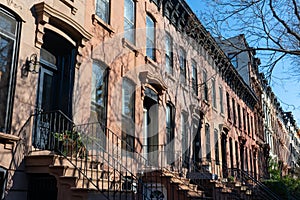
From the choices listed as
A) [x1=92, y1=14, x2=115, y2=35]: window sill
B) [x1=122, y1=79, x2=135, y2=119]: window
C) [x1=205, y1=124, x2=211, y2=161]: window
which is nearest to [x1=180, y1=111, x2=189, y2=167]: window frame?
[x1=205, y1=124, x2=211, y2=161]: window

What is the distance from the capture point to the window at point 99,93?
9.55 metres

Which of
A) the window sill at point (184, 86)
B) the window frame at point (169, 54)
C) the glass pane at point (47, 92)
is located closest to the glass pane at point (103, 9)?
the glass pane at point (47, 92)

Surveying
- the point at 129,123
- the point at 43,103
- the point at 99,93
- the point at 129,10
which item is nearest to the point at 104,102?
the point at 99,93

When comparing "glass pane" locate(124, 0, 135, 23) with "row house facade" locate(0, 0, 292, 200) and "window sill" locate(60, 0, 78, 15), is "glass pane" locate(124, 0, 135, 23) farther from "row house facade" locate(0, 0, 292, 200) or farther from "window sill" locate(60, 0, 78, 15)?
"window sill" locate(60, 0, 78, 15)

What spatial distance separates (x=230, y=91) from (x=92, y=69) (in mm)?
15321

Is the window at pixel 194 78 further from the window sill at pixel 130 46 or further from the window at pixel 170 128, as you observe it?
the window sill at pixel 130 46

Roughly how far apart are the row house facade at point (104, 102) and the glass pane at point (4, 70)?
2 cm

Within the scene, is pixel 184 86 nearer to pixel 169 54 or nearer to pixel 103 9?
pixel 169 54

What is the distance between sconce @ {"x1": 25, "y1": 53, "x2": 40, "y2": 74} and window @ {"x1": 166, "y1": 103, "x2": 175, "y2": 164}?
6.94 metres

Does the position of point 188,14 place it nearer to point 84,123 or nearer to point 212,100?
point 212,100

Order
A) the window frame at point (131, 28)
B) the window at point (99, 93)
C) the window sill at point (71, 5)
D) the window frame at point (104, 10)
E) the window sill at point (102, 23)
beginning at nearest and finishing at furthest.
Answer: the window sill at point (71, 5), the window at point (99, 93), the window sill at point (102, 23), the window frame at point (104, 10), the window frame at point (131, 28)

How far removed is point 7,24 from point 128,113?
16.1 ft

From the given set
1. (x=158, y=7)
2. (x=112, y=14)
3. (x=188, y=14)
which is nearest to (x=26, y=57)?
(x=112, y=14)

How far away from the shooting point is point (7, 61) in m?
7.12
